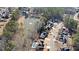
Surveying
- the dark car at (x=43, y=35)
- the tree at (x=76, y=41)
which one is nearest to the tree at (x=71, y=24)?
the tree at (x=76, y=41)

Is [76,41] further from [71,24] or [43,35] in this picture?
[43,35]

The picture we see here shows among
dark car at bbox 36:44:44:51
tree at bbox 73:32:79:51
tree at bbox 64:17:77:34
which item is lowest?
dark car at bbox 36:44:44:51

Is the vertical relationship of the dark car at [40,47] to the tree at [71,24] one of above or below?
below

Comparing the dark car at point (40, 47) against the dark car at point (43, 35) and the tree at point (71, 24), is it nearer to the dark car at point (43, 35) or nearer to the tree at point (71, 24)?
the dark car at point (43, 35)

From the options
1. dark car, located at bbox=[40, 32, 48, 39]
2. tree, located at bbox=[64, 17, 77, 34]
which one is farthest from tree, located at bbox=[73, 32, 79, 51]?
dark car, located at bbox=[40, 32, 48, 39]

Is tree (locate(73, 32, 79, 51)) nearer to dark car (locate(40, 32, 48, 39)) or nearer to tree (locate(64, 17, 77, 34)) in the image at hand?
tree (locate(64, 17, 77, 34))

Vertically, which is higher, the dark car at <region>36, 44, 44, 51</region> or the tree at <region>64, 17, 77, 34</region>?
the tree at <region>64, 17, 77, 34</region>

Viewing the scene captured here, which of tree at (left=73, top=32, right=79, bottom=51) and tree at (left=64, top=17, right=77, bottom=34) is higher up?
tree at (left=64, top=17, right=77, bottom=34)

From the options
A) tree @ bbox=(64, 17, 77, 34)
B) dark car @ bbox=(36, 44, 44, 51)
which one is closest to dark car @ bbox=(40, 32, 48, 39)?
dark car @ bbox=(36, 44, 44, 51)

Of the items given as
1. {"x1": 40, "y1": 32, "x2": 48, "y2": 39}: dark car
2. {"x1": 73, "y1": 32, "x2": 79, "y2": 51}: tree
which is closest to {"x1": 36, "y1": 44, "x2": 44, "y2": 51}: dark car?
{"x1": 40, "y1": 32, "x2": 48, "y2": 39}: dark car

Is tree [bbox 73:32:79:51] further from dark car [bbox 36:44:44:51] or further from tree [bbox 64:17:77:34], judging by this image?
dark car [bbox 36:44:44:51]
